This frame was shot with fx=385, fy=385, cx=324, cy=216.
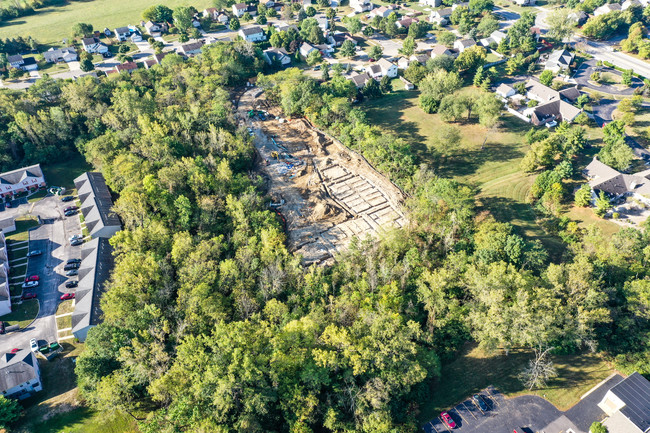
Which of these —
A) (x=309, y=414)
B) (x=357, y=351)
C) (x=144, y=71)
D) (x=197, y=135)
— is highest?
(x=144, y=71)

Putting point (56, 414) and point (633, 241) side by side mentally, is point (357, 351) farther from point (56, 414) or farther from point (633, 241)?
point (633, 241)

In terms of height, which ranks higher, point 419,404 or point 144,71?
point 144,71

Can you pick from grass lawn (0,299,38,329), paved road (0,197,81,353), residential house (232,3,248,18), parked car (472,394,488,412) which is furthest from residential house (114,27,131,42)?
parked car (472,394,488,412)

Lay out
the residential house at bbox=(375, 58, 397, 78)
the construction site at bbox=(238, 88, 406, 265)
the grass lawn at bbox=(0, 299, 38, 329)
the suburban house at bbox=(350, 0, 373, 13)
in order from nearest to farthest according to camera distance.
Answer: the grass lawn at bbox=(0, 299, 38, 329) → the construction site at bbox=(238, 88, 406, 265) → the residential house at bbox=(375, 58, 397, 78) → the suburban house at bbox=(350, 0, 373, 13)

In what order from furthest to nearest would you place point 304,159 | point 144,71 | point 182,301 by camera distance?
point 144,71
point 304,159
point 182,301

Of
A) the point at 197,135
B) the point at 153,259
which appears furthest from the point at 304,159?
the point at 153,259

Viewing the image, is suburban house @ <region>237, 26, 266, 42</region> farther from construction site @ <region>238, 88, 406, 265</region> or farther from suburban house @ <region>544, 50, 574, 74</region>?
suburban house @ <region>544, 50, 574, 74</region>

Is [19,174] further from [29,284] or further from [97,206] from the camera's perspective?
[29,284]
